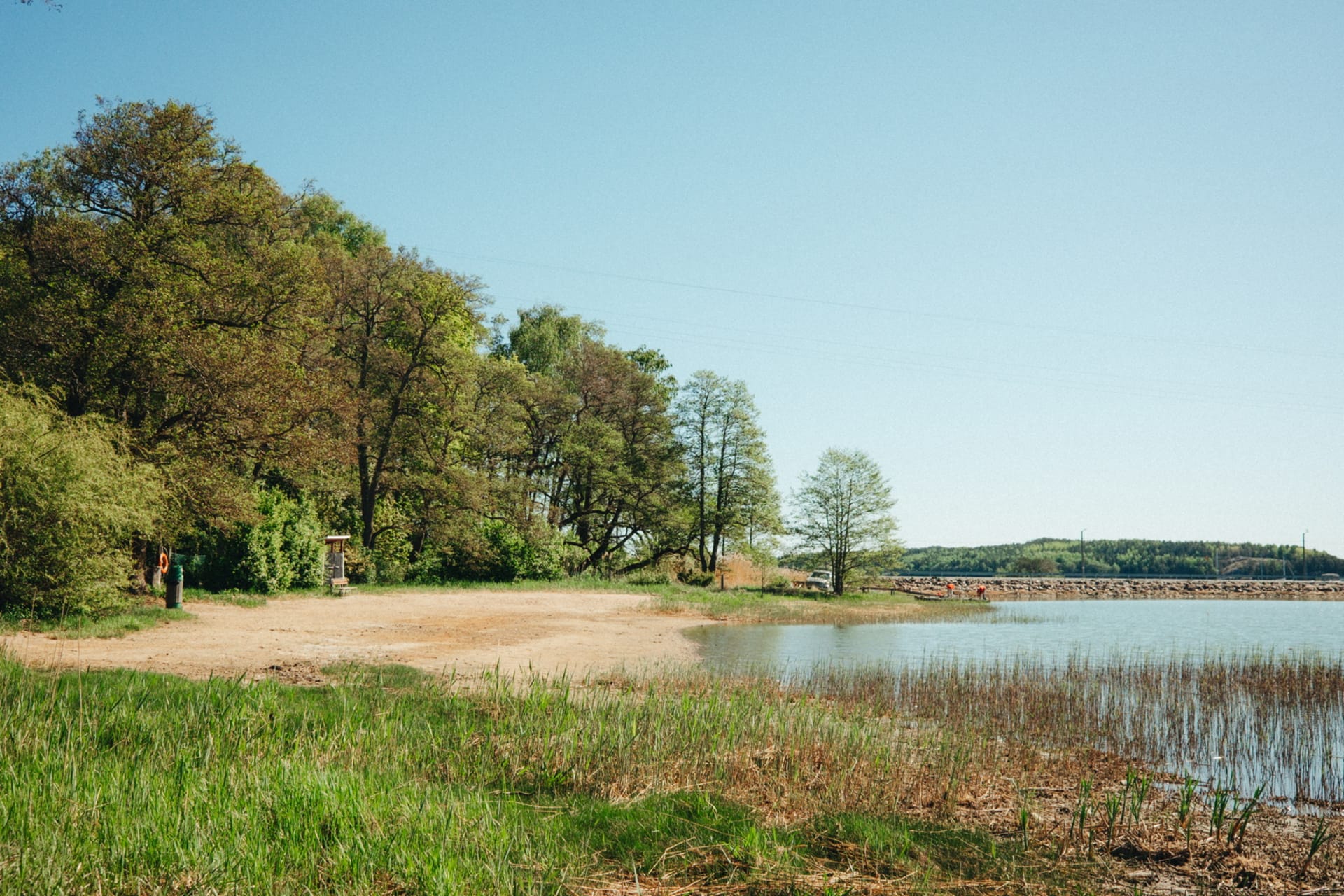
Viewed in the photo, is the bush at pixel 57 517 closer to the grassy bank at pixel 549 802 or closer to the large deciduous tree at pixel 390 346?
the grassy bank at pixel 549 802

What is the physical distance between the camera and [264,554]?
28.5 metres

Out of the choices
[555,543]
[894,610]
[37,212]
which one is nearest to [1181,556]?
[894,610]

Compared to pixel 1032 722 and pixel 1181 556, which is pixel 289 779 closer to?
pixel 1032 722

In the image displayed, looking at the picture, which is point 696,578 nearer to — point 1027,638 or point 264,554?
point 1027,638

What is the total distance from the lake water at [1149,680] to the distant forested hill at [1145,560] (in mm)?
86299

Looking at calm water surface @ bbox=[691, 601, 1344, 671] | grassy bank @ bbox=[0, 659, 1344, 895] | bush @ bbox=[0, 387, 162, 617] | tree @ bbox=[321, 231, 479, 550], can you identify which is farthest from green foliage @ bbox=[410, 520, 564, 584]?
grassy bank @ bbox=[0, 659, 1344, 895]

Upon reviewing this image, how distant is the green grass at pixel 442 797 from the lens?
4.59m

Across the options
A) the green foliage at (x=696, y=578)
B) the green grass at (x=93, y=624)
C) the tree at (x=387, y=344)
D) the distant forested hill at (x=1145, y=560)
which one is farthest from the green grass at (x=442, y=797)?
the distant forested hill at (x=1145, y=560)

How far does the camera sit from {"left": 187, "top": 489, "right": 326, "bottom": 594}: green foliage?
1107 inches

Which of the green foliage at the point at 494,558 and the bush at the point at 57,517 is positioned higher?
the bush at the point at 57,517

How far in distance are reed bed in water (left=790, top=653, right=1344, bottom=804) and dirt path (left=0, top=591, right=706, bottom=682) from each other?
5348 millimetres

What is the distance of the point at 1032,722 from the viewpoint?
42.3 ft

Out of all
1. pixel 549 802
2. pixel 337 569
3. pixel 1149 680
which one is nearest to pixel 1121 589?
pixel 337 569

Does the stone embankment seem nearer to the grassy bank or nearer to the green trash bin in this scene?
the green trash bin
